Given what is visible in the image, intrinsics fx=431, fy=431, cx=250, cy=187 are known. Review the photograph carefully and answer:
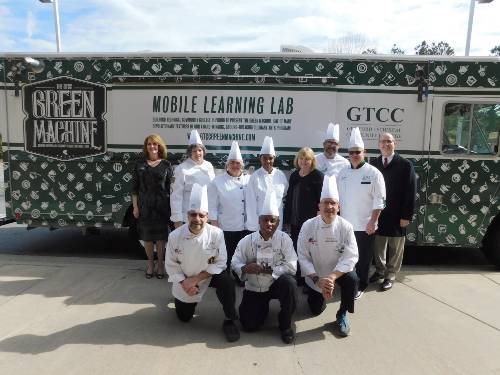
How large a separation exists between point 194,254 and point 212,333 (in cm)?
75

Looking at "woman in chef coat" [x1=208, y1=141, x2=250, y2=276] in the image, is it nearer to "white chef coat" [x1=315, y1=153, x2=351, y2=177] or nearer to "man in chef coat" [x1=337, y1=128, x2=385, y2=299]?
"white chef coat" [x1=315, y1=153, x2=351, y2=177]

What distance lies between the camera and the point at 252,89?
18.6ft

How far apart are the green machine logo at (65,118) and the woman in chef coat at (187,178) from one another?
1540 millimetres

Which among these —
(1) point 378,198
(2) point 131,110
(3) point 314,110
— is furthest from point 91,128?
(1) point 378,198

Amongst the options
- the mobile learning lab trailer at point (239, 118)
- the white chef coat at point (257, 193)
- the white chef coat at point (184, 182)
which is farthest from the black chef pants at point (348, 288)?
the mobile learning lab trailer at point (239, 118)

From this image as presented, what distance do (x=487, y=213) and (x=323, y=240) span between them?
9.54 feet

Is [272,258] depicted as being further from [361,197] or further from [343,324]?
[361,197]

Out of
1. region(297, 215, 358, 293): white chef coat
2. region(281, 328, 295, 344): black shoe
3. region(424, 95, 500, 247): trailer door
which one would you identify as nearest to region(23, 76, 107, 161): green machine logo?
region(297, 215, 358, 293): white chef coat

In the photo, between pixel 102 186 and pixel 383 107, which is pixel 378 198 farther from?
pixel 102 186

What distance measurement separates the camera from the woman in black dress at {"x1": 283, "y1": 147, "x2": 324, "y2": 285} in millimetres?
4566

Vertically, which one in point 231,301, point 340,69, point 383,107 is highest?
point 340,69

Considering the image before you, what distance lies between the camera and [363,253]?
451 cm

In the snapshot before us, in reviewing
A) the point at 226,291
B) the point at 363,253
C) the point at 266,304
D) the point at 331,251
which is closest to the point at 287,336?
the point at 266,304

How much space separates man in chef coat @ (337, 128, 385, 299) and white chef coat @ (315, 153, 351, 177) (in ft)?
1.04
